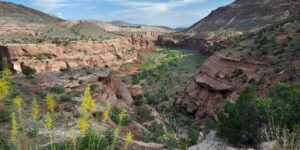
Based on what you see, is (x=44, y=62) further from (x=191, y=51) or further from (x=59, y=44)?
(x=191, y=51)

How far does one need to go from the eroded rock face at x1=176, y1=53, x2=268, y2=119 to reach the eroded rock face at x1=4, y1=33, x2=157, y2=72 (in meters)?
19.8

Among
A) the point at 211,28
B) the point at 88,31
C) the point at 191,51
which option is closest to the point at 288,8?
the point at 191,51

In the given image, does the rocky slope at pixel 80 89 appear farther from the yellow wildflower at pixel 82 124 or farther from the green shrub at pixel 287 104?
the yellow wildflower at pixel 82 124


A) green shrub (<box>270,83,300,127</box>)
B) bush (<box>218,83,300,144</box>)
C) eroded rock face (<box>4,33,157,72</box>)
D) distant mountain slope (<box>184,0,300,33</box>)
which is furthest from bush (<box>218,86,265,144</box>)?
distant mountain slope (<box>184,0,300,33</box>)

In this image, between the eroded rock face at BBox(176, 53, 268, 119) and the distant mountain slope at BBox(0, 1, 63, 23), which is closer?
the eroded rock face at BBox(176, 53, 268, 119)

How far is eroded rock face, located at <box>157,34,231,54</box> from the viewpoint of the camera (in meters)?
71.1

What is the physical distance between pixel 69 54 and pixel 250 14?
224ft

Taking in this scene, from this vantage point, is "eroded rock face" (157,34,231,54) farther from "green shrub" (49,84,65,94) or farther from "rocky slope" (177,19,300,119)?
"green shrub" (49,84,65,94)

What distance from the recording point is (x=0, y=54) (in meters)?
45.8

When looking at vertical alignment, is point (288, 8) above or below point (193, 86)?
above

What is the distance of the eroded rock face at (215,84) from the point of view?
2934 cm

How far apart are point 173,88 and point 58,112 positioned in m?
30.3

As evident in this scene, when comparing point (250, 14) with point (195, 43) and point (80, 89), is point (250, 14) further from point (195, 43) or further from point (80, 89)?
point (80, 89)

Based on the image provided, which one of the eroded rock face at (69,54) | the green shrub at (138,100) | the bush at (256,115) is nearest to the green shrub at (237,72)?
the green shrub at (138,100)
